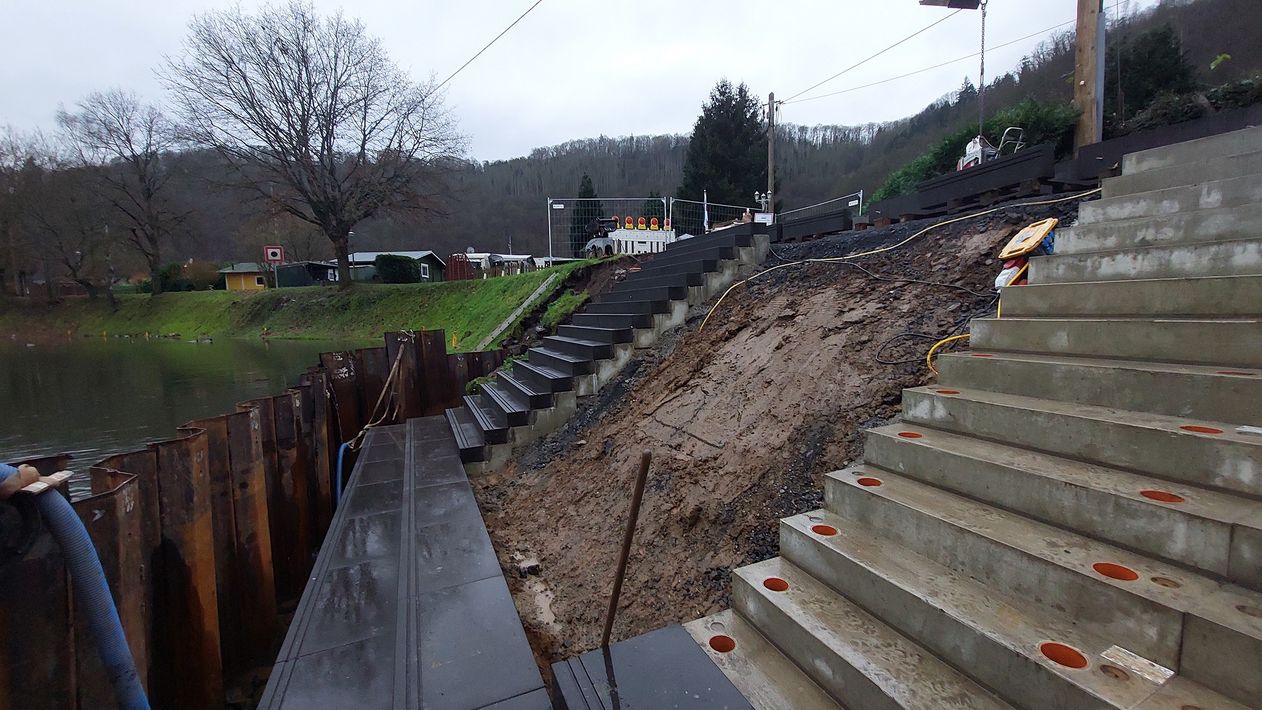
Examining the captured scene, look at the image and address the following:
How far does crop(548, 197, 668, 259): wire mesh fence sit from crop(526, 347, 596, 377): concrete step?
24.0 feet

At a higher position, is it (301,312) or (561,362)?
(301,312)

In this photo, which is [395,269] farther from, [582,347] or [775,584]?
[775,584]

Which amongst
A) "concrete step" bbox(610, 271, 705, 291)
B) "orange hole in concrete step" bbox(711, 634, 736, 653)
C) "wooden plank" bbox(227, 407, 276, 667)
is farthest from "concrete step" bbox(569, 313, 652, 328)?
"orange hole in concrete step" bbox(711, 634, 736, 653)

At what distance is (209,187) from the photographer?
23312mm

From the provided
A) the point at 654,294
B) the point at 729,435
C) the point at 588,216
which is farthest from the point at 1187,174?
the point at 588,216

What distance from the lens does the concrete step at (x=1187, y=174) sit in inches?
118

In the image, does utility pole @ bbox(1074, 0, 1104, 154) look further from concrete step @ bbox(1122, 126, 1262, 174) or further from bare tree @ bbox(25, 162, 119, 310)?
bare tree @ bbox(25, 162, 119, 310)

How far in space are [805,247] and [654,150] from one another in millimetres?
56899

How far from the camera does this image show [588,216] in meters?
15.8

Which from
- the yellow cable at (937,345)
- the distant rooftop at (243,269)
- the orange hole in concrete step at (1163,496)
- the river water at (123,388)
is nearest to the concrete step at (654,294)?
the yellow cable at (937,345)

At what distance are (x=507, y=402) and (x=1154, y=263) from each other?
19.5 feet

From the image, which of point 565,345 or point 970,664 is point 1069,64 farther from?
point 970,664

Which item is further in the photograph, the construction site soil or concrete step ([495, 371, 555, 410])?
concrete step ([495, 371, 555, 410])

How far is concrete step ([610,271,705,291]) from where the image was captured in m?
6.20
